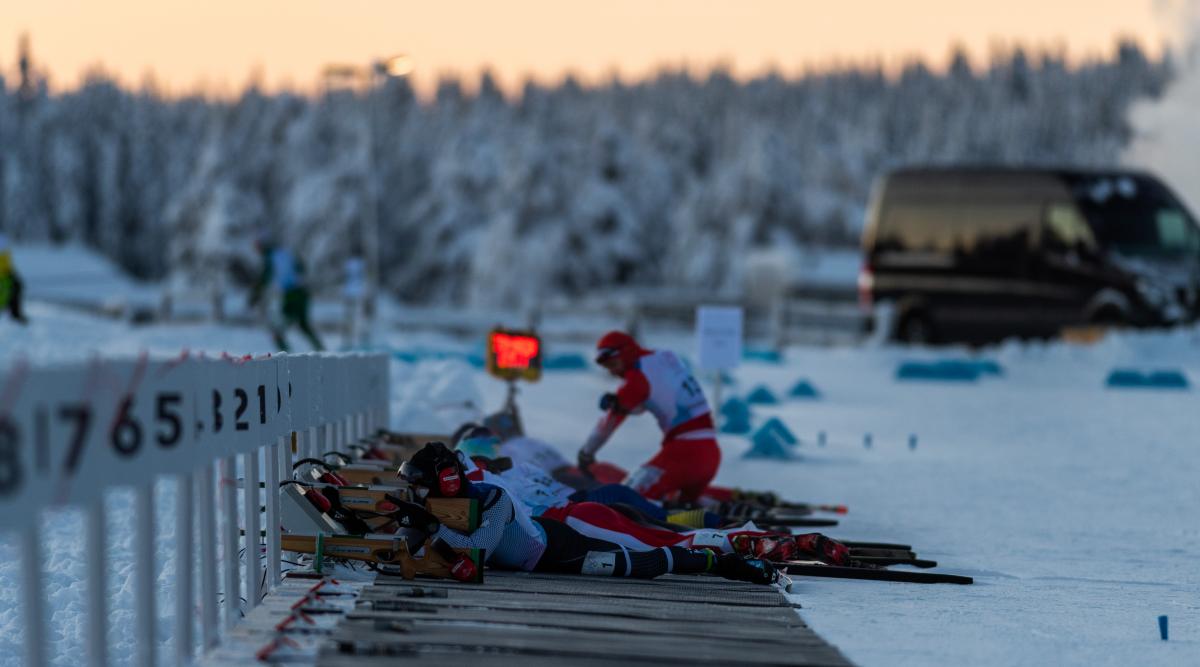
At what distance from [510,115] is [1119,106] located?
3155 inches

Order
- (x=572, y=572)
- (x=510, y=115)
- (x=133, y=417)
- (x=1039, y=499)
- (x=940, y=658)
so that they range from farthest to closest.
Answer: (x=510, y=115)
(x=1039, y=499)
(x=572, y=572)
(x=940, y=658)
(x=133, y=417)

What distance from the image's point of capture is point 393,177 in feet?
276

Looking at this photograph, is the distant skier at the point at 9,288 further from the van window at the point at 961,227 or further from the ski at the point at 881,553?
the ski at the point at 881,553

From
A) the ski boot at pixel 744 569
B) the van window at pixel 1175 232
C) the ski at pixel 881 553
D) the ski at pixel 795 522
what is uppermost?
the van window at pixel 1175 232

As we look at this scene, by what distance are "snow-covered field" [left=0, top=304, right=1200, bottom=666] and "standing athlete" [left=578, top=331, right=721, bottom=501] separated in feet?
3.43

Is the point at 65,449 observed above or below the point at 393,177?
below

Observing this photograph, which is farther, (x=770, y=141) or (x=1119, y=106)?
(x=1119, y=106)

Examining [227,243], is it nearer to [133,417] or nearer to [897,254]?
[897,254]

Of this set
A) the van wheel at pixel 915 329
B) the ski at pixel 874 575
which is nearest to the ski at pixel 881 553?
the ski at pixel 874 575

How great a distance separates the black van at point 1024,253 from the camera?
935 inches

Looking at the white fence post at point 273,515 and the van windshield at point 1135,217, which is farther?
the van windshield at point 1135,217

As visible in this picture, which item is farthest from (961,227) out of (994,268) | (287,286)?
(287,286)

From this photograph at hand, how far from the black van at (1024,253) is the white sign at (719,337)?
10923 mm

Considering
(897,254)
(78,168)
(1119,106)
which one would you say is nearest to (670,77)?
(1119,106)
